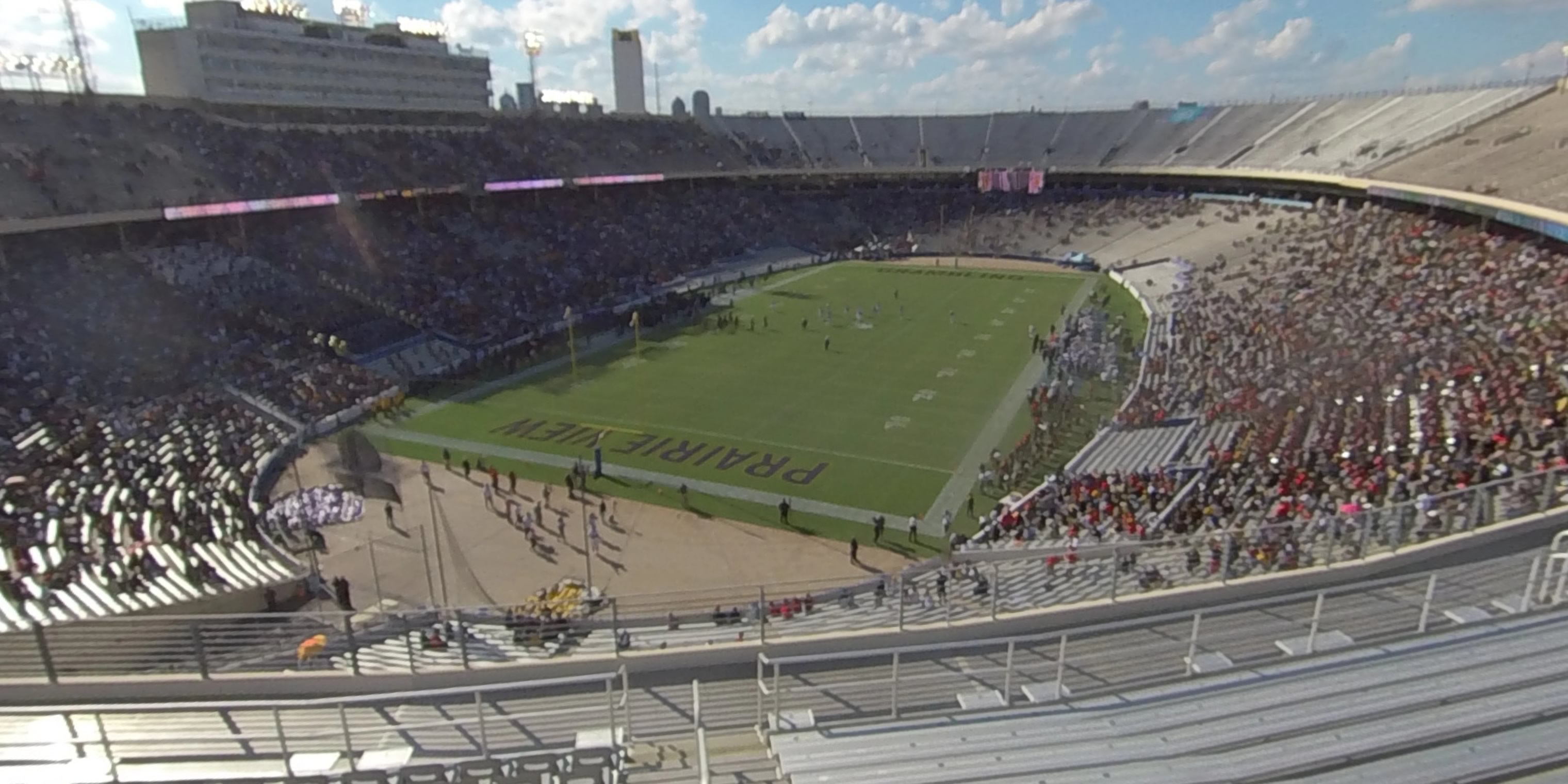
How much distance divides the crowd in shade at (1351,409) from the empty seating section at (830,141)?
161 ft

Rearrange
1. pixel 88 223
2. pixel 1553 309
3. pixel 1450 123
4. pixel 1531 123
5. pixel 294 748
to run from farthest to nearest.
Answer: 1. pixel 1450 123
2. pixel 1531 123
3. pixel 88 223
4. pixel 1553 309
5. pixel 294 748

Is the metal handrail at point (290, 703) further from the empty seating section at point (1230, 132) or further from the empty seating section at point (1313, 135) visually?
the empty seating section at point (1230, 132)

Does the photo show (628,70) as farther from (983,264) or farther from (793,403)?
(793,403)

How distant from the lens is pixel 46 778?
6.43 meters

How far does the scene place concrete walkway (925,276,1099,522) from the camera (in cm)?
2295

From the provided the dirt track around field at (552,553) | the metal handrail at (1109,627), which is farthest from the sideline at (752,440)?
the metal handrail at (1109,627)

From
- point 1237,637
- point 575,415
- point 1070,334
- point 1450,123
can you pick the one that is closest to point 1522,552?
point 1237,637

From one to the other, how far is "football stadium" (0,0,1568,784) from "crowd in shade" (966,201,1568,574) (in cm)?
14

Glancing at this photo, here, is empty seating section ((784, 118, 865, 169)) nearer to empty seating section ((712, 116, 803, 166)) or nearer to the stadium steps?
the stadium steps

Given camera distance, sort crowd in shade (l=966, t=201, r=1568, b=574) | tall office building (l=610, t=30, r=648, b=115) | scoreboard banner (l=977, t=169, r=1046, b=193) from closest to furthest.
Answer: crowd in shade (l=966, t=201, r=1568, b=574) < scoreboard banner (l=977, t=169, r=1046, b=193) < tall office building (l=610, t=30, r=648, b=115)

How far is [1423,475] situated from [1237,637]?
926cm

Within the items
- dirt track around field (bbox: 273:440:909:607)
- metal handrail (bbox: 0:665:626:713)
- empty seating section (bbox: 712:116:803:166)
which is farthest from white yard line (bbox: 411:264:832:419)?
empty seating section (bbox: 712:116:803:166)

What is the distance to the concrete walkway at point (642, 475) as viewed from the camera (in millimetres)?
22641

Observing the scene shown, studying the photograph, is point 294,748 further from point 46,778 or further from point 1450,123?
point 1450,123
